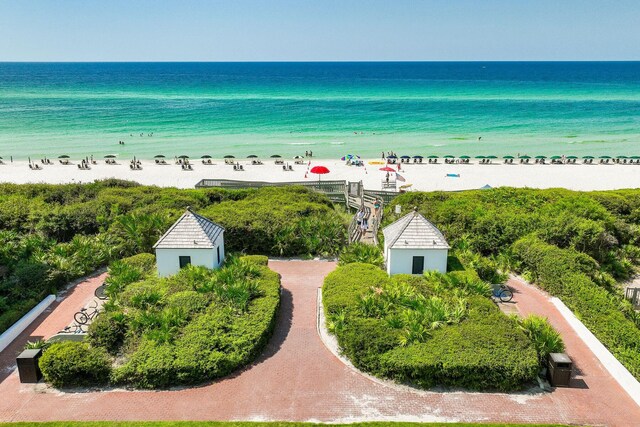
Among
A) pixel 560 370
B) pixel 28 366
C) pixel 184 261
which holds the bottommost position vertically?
pixel 560 370

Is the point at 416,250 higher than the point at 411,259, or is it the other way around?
the point at 416,250

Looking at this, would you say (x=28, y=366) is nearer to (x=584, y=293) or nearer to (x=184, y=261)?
(x=184, y=261)

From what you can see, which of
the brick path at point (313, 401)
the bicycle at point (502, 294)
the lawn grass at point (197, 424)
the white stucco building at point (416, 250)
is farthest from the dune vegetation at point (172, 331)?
the bicycle at point (502, 294)

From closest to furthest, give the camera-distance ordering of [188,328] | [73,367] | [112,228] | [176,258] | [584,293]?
[73,367] < [188,328] < [584,293] < [176,258] < [112,228]

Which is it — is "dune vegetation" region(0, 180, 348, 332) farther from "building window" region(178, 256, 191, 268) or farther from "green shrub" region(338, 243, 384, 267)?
"building window" region(178, 256, 191, 268)

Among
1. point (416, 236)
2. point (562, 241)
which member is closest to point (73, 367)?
point (416, 236)

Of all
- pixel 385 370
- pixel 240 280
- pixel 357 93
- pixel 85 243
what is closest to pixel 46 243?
pixel 85 243

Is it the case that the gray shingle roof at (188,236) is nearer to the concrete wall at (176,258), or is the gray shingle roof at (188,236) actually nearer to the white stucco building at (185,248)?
the white stucco building at (185,248)

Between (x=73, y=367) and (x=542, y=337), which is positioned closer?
(x=73, y=367)

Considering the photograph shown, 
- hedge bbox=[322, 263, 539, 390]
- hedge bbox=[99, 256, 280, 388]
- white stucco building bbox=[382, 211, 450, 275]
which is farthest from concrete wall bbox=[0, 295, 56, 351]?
white stucco building bbox=[382, 211, 450, 275]
